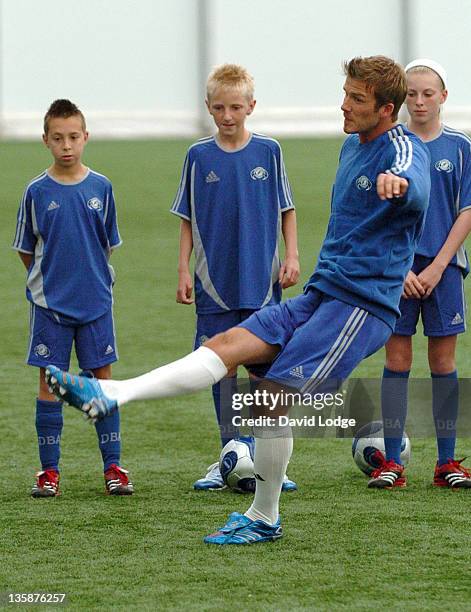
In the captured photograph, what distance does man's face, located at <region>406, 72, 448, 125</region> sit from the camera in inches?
187

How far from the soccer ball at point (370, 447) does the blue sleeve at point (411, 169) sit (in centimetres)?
145

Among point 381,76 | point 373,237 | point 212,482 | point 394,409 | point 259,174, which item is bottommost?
point 212,482

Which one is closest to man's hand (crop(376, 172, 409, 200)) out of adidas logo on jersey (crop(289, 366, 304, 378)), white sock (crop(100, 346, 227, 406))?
adidas logo on jersey (crop(289, 366, 304, 378))

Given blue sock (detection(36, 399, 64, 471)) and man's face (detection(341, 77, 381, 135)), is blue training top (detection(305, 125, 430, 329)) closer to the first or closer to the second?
man's face (detection(341, 77, 381, 135))

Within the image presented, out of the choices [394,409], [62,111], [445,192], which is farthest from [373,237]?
[62,111]

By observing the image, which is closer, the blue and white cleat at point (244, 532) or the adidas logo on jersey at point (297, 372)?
the adidas logo on jersey at point (297, 372)

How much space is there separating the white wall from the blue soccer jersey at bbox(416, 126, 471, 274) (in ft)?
67.5

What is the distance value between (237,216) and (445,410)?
3.61 ft

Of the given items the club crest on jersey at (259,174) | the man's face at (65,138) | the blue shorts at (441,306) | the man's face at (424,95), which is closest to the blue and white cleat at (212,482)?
the blue shorts at (441,306)

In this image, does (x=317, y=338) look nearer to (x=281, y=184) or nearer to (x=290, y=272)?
(x=290, y=272)

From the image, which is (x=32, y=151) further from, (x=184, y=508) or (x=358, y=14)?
(x=184, y=508)

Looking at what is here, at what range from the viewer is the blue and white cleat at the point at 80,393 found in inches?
142

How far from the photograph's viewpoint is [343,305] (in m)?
3.93

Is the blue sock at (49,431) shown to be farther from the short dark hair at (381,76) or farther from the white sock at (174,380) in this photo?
the short dark hair at (381,76)
